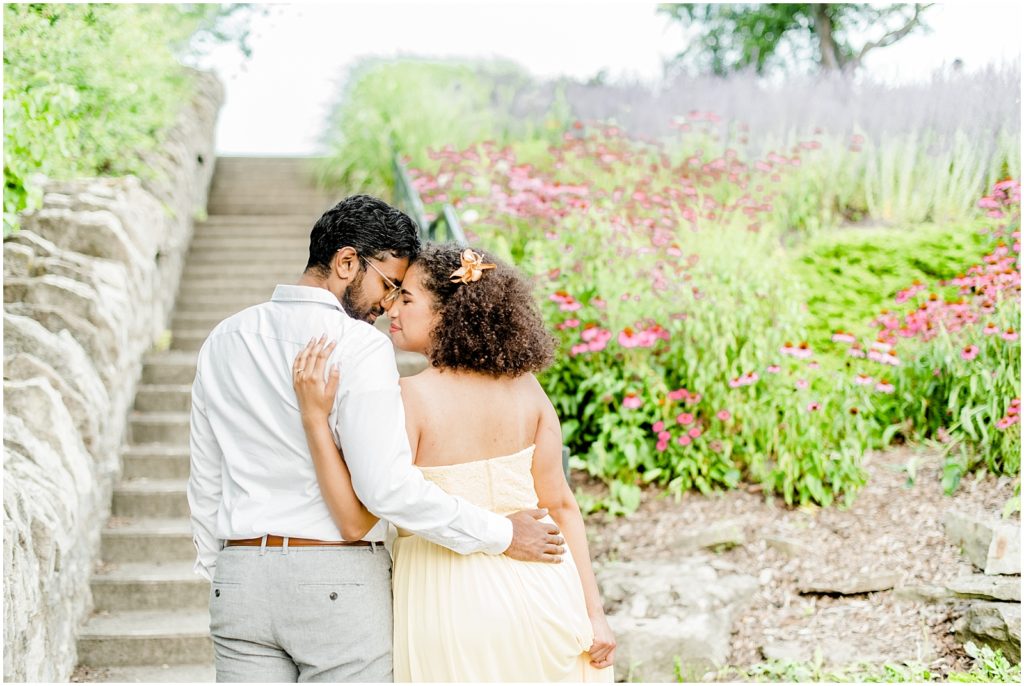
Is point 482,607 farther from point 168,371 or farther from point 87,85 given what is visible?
point 87,85

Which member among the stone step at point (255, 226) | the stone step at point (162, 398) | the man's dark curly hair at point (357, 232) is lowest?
the stone step at point (162, 398)

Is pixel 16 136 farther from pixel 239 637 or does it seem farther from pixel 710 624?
pixel 710 624

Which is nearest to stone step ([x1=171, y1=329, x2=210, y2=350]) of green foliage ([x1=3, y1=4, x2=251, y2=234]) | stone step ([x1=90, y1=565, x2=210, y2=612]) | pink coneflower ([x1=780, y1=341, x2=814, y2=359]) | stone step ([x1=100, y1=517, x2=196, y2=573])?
green foliage ([x1=3, y1=4, x2=251, y2=234])

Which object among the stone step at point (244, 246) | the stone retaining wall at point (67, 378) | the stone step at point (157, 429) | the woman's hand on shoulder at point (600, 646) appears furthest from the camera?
the stone step at point (244, 246)

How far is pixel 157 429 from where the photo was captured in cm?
594

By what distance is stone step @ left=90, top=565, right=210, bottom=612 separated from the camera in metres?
4.82

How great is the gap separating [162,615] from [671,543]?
2.56 m

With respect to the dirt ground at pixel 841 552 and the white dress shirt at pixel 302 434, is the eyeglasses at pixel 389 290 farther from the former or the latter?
the dirt ground at pixel 841 552

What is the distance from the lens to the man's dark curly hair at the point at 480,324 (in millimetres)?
2414

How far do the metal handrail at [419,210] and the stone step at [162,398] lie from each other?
1800 mm

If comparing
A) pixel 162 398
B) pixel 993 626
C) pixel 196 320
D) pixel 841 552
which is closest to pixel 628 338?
pixel 841 552

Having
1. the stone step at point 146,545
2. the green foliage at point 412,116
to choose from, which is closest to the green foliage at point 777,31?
the green foliage at point 412,116

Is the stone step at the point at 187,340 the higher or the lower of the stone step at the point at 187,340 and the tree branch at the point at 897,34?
the lower

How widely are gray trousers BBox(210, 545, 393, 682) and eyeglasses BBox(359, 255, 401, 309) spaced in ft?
1.95
